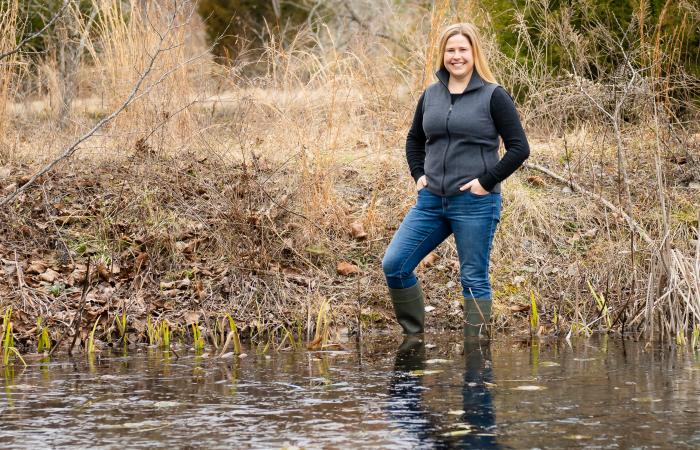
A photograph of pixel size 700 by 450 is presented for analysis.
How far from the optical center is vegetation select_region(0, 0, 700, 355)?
8.05 metres

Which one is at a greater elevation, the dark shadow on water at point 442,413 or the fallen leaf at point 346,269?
the fallen leaf at point 346,269

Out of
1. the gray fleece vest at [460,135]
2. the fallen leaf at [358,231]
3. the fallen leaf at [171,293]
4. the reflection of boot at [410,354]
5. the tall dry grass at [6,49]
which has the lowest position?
the reflection of boot at [410,354]

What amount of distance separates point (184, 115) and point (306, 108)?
1552 mm

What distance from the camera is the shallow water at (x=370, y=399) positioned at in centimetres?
475

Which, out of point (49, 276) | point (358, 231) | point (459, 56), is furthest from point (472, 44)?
point (49, 276)

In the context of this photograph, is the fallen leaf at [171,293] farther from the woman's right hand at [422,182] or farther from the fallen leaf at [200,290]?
the woman's right hand at [422,182]

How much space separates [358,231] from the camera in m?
9.36

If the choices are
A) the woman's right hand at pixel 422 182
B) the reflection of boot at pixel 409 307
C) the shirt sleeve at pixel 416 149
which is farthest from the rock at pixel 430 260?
the woman's right hand at pixel 422 182

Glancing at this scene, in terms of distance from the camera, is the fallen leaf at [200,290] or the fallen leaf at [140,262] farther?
the fallen leaf at [140,262]

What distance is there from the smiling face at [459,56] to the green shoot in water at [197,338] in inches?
104

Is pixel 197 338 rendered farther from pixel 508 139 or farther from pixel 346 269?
pixel 508 139

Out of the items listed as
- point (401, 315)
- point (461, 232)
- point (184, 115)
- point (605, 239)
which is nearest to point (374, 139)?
point (184, 115)

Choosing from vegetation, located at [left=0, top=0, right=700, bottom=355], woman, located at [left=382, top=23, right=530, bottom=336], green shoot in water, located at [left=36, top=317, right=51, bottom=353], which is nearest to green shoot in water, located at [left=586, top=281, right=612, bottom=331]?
vegetation, located at [left=0, top=0, right=700, bottom=355]

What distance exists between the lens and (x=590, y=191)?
1009 centimetres
